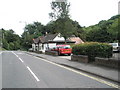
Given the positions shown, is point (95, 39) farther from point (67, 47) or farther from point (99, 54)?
point (99, 54)

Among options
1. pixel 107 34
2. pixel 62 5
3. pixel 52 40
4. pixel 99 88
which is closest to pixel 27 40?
pixel 52 40

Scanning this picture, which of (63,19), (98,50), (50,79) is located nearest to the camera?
(50,79)

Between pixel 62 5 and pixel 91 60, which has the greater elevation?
pixel 62 5

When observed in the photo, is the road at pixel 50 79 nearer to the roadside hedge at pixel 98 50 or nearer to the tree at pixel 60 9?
the roadside hedge at pixel 98 50

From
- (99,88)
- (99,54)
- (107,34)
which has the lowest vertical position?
(99,88)

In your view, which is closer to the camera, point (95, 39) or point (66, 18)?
point (66, 18)

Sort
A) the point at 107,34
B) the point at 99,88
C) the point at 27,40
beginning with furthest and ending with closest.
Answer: the point at 107,34 → the point at 27,40 → the point at 99,88

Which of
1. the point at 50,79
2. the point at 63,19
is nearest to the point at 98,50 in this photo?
the point at 50,79

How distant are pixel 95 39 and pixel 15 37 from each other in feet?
223

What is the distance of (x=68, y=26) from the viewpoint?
5156 cm

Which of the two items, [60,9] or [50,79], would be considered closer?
[50,79]

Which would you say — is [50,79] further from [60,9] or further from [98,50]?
[60,9]

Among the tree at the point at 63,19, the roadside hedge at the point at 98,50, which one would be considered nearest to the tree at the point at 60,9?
the tree at the point at 63,19

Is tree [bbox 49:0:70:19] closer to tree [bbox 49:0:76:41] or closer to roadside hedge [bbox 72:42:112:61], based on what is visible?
tree [bbox 49:0:76:41]
